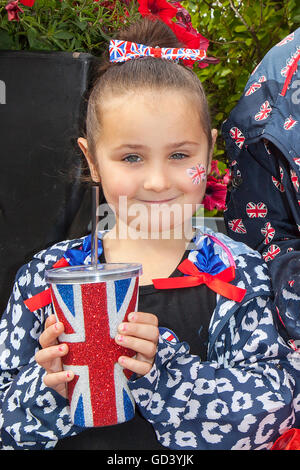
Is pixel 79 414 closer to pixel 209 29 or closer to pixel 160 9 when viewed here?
pixel 160 9

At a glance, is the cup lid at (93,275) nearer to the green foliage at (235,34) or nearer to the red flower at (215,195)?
the red flower at (215,195)

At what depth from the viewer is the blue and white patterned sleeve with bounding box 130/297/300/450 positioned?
938 mm

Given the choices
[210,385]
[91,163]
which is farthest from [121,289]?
[91,163]

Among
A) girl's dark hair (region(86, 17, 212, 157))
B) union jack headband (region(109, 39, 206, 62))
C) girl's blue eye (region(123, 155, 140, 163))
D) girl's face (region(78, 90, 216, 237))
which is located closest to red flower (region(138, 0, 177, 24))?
girl's dark hair (region(86, 17, 212, 157))

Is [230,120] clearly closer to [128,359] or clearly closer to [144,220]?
[144,220]

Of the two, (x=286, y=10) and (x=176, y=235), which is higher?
(x=286, y=10)

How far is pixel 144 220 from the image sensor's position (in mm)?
1108

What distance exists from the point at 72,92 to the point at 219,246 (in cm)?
58

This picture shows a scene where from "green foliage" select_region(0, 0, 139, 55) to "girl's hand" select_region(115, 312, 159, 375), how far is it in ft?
2.88

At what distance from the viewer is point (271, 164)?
126cm

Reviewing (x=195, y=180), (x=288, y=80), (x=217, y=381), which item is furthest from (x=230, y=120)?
(x=217, y=381)

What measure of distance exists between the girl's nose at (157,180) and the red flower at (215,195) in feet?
1.57

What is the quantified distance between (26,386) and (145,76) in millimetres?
660

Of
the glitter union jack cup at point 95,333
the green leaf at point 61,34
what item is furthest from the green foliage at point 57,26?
the glitter union jack cup at point 95,333
